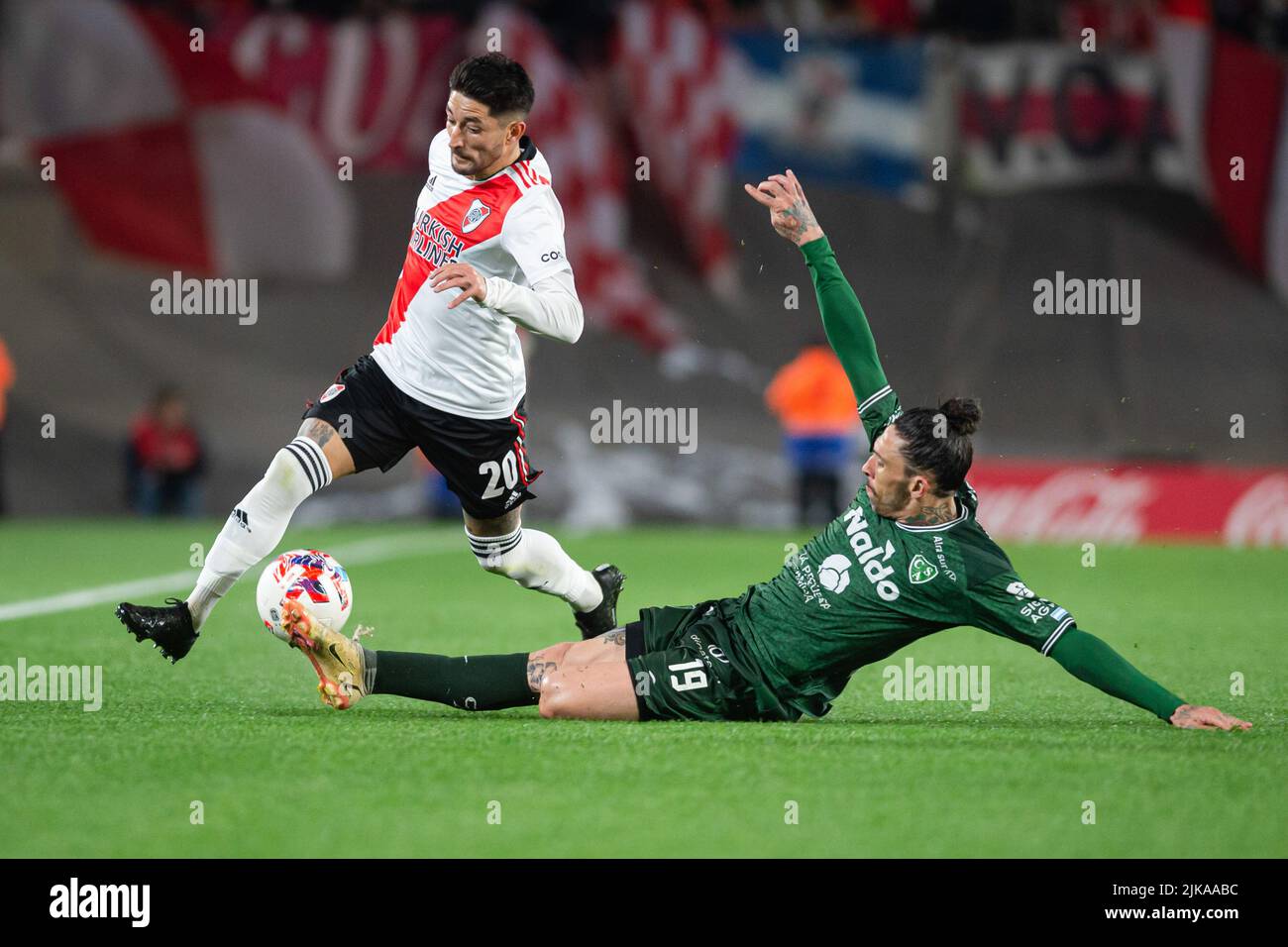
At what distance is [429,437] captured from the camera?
6160mm

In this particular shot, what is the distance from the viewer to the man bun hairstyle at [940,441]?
16.4 feet

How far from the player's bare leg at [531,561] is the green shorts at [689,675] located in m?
0.97

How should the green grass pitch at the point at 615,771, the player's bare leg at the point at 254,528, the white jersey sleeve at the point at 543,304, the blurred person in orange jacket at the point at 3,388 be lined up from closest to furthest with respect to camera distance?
the green grass pitch at the point at 615,771
the white jersey sleeve at the point at 543,304
the player's bare leg at the point at 254,528
the blurred person in orange jacket at the point at 3,388

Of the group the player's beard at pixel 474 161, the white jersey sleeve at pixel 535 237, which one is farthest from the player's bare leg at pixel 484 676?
the player's beard at pixel 474 161

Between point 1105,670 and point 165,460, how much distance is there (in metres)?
13.2

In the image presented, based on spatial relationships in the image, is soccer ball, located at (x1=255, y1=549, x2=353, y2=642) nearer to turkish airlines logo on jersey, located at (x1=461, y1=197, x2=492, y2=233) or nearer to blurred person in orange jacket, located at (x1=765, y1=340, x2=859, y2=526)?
turkish airlines logo on jersey, located at (x1=461, y1=197, x2=492, y2=233)

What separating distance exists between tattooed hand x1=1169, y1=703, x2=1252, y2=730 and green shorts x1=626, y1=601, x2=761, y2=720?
1.28 m

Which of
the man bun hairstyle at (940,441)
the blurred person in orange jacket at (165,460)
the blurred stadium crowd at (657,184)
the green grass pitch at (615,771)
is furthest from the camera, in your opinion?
the blurred stadium crowd at (657,184)

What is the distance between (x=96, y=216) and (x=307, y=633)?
12.8 metres

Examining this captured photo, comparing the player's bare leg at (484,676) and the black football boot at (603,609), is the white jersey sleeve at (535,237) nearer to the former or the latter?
the player's bare leg at (484,676)

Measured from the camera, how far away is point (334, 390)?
6137 mm

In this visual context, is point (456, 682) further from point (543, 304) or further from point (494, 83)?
point (494, 83)

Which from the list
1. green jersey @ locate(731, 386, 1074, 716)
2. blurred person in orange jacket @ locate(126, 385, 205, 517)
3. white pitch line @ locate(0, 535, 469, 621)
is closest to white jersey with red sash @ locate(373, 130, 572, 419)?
green jersey @ locate(731, 386, 1074, 716)

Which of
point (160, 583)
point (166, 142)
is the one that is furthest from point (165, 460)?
point (160, 583)
